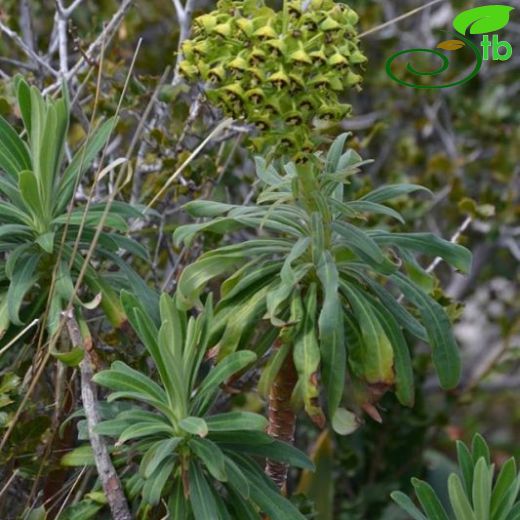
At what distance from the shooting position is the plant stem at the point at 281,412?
2.23 m

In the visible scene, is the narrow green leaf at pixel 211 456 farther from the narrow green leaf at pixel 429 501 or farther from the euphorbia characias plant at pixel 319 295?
the narrow green leaf at pixel 429 501

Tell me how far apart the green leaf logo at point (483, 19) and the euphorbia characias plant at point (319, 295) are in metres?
1.05

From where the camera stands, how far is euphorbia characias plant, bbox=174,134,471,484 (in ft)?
6.88

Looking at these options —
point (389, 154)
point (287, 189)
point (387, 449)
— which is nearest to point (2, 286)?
point (287, 189)

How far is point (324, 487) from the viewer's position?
299 centimetres

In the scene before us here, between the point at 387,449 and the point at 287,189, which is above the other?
the point at 287,189

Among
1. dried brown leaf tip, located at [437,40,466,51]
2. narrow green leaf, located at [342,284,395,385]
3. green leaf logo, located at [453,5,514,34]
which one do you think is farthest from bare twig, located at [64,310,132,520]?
green leaf logo, located at [453,5,514,34]

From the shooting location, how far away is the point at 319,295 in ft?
7.24

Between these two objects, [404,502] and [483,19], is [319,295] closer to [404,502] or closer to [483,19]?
[404,502]

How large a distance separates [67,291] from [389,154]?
3.02 metres

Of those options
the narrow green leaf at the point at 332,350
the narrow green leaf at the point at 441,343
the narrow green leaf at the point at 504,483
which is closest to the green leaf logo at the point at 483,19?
the narrow green leaf at the point at 441,343

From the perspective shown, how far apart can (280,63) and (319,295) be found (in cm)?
54

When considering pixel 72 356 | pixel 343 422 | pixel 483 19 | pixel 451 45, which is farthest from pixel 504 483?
pixel 483 19

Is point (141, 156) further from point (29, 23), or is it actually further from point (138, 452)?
point (138, 452)
